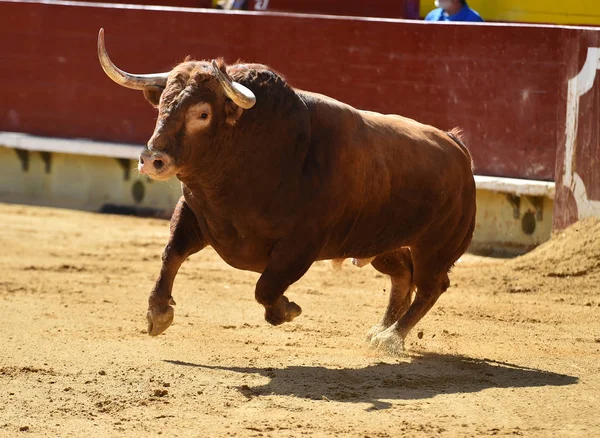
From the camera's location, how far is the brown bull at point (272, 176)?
505cm

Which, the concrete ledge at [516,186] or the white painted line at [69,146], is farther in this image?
the white painted line at [69,146]

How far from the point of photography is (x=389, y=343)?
5.69m

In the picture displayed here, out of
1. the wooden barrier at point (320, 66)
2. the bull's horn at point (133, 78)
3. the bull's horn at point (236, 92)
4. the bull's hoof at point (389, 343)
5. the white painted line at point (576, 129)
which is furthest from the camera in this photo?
the wooden barrier at point (320, 66)

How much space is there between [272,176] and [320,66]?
512 centimetres

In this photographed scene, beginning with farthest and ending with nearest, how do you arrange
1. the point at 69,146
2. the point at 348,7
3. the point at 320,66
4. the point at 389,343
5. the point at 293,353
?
the point at 348,7
the point at 69,146
the point at 320,66
the point at 389,343
the point at 293,353

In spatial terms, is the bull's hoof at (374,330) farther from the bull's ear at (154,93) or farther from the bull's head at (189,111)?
the bull's ear at (154,93)

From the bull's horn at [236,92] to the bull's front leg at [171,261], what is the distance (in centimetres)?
71

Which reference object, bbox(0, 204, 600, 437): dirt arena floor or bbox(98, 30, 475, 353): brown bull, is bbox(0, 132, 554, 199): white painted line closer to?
bbox(0, 204, 600, 437): dirt arena floor

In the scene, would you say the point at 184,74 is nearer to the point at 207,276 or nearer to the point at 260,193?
the point at 260,193

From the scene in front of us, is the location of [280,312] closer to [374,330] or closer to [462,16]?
[374,330]

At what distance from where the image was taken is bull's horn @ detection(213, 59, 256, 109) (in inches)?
196

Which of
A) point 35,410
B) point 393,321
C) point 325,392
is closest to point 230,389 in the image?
point 325,392

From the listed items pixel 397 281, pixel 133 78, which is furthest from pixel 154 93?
pixel 397 281

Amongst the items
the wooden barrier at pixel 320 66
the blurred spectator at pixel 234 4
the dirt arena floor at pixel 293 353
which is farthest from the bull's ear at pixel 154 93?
the blurred spectator at pixel 234 4
